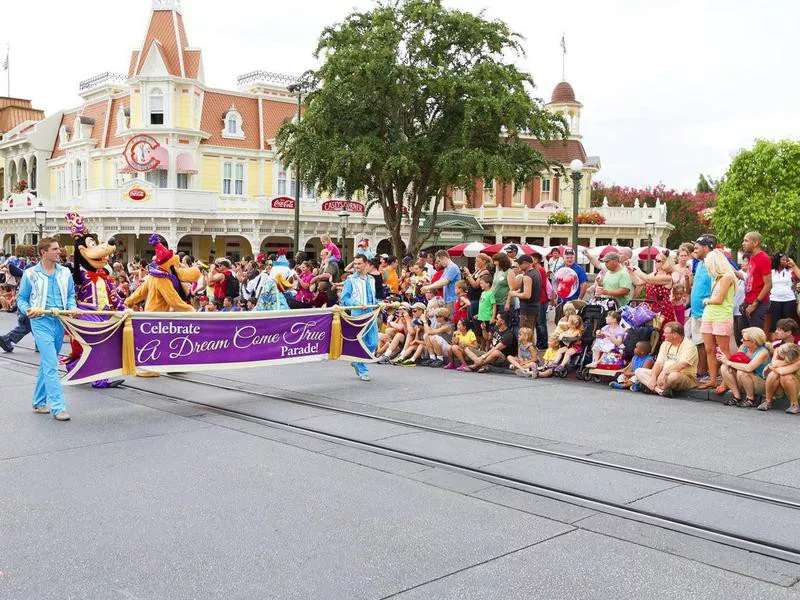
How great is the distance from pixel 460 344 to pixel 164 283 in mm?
4893

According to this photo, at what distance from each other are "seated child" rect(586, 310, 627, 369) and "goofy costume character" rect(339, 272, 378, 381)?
Result: 3.13m

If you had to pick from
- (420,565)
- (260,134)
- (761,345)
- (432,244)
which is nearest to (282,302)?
(761,345)

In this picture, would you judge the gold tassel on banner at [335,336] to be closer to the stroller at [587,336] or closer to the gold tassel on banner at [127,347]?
the gold tassel on banner at [127,347]

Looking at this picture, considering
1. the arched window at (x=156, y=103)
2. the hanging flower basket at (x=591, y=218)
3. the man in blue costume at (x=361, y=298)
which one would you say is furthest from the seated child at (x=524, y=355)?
the arched window at (x=156, y=103)

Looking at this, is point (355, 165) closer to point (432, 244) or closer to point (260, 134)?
point (432, 244)

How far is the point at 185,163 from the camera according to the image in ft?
136

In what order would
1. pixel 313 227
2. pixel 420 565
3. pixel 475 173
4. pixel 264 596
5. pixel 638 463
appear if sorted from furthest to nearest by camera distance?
A: pixel 313 227, pixel 475 173, pixel 638 463, pixel 420 565, pixel 264 596

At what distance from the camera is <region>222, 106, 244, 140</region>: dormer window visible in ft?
143

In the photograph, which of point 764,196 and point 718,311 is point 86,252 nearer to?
point 718,311

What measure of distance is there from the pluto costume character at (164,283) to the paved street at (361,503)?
1711 millimetres

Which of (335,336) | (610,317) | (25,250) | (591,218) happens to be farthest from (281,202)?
(610,317)

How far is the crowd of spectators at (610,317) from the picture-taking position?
10156 millimetres

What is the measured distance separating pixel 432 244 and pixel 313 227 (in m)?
6.28

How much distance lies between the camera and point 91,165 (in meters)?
44.7
